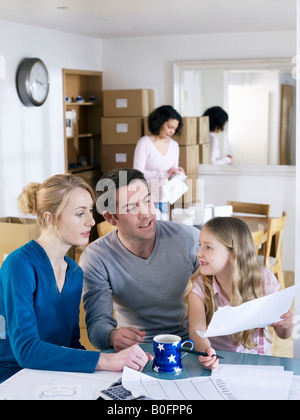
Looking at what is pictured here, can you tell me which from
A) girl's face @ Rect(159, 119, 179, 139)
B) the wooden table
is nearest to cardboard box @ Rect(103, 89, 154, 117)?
girl's face @ Rect(159, 119, 179, 139)

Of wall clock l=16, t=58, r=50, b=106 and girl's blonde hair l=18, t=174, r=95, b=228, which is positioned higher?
wall clock l=16, t=58, r=50, b=106

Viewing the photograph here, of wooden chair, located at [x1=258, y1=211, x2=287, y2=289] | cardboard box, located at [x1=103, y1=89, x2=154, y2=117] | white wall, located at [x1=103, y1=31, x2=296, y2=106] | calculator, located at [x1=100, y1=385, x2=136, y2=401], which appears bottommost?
wooden chair, located at [x1=258, y1=211, x2=287, y2=289]

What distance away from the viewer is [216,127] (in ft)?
19.4

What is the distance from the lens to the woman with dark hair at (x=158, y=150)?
16.7 feet

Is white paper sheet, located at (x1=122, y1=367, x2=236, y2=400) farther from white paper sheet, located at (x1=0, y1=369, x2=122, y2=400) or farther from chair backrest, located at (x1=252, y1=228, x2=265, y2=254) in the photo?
chair backrest, located at (x1=252, y1=228, x2=265, y2=254)

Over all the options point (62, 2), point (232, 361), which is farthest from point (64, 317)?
point (62, 2)

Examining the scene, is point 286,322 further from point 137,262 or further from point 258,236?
point 258,236

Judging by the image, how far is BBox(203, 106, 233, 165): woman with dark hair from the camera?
5.89 meters

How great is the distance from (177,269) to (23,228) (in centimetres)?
185

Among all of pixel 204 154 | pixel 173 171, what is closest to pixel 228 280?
pixel 173 171

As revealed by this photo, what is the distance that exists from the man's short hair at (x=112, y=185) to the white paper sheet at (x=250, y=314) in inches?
27.5

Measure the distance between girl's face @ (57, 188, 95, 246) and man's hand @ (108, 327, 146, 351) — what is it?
31 centimetres

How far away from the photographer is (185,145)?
217 inches

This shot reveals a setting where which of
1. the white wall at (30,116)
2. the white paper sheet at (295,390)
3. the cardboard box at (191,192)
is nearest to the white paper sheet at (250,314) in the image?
the white paper sheet at (295,390)
